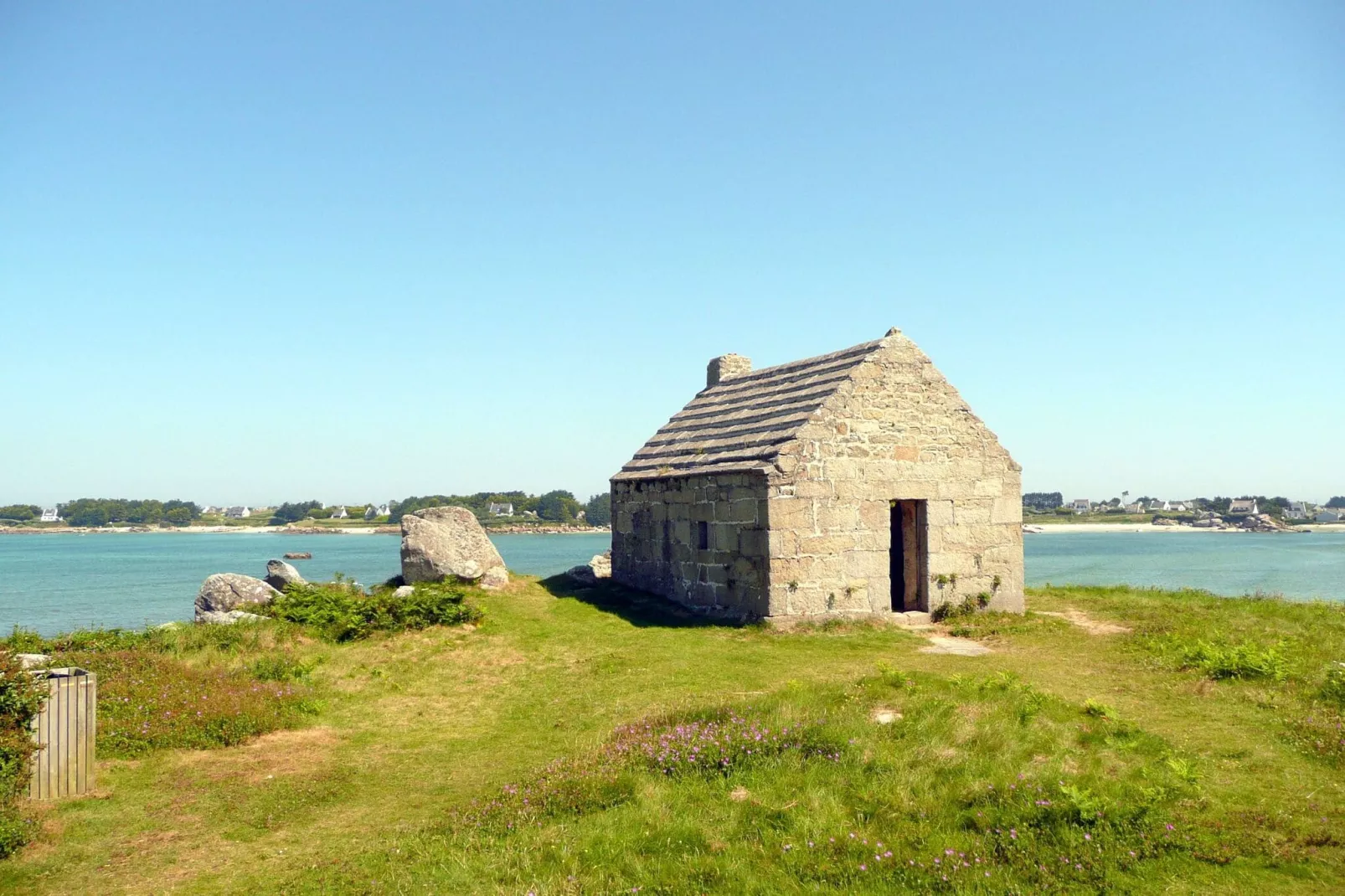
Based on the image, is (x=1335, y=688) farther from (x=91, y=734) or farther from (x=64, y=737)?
(x=64, y=737)

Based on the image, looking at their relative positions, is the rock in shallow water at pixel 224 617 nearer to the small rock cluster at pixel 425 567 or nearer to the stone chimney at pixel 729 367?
the small rock cluster at pixel 425 567

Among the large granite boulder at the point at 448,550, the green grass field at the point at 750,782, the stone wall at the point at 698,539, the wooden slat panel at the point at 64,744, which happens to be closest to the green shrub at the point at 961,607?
the green grass field at the point at 750,782

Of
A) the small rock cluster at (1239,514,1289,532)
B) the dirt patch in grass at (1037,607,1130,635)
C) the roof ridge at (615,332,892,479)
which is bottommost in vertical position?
the small rock cluster at (1239,514,1289,532)

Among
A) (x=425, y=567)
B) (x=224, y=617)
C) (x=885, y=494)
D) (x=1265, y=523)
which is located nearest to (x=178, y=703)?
(x=224, y=617)

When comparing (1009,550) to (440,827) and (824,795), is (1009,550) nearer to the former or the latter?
(824,795)

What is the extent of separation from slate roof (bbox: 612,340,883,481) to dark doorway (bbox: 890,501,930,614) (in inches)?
136

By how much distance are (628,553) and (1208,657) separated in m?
14.3

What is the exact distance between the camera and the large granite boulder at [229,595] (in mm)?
19484

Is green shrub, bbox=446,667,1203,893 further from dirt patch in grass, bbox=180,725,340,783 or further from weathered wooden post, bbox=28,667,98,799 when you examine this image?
weathered wooden post, bbox=28,667,98,799

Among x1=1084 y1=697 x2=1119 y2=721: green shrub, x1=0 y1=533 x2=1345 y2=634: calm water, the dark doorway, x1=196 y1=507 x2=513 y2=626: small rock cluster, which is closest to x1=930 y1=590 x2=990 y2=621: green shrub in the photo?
the dark doorway

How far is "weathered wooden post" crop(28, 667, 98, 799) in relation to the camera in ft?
29.4

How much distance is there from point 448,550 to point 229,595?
16.3ft

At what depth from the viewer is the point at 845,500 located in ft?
60.6

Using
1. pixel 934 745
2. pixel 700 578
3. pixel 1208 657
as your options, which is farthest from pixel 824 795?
pixel 700 578
